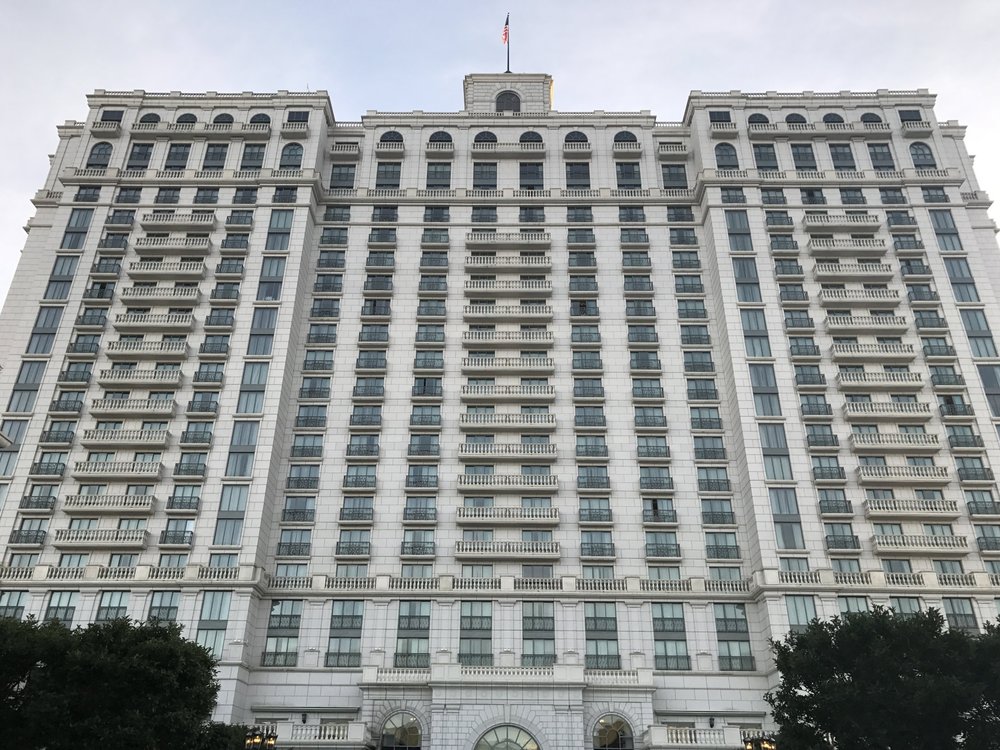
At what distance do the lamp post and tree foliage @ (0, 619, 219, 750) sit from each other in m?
6.05

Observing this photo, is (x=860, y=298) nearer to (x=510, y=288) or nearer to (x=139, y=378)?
(x=510, y=288)

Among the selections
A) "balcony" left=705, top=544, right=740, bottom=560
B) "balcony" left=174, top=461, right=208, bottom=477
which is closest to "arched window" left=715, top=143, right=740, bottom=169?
"balcony" left=705, top=544, right=740, bottom=560

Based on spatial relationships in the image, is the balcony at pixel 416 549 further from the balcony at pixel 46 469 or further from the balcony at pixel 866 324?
the balcony at pixel 866 324

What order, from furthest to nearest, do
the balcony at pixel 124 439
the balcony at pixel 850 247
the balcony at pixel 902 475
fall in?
the balcony at pixel 850 247, the balcony at pixel 124 439, the balcony at pixel 902 475

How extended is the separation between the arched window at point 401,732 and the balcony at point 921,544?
104ft

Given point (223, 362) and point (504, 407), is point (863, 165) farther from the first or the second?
point (223, 362)

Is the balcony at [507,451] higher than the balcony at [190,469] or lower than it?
higher

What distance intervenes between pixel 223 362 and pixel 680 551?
35781 millimetres

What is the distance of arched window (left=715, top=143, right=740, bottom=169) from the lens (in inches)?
2749

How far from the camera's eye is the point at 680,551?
5459cm

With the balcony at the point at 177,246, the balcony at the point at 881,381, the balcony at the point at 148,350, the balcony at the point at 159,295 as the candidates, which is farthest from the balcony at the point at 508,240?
the balcony at the point at 881,381

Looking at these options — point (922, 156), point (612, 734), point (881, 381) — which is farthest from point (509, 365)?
point (922, 156)

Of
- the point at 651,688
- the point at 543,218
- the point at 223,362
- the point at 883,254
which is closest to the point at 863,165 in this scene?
the point at 883,254

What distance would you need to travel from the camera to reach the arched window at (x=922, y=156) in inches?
2744
